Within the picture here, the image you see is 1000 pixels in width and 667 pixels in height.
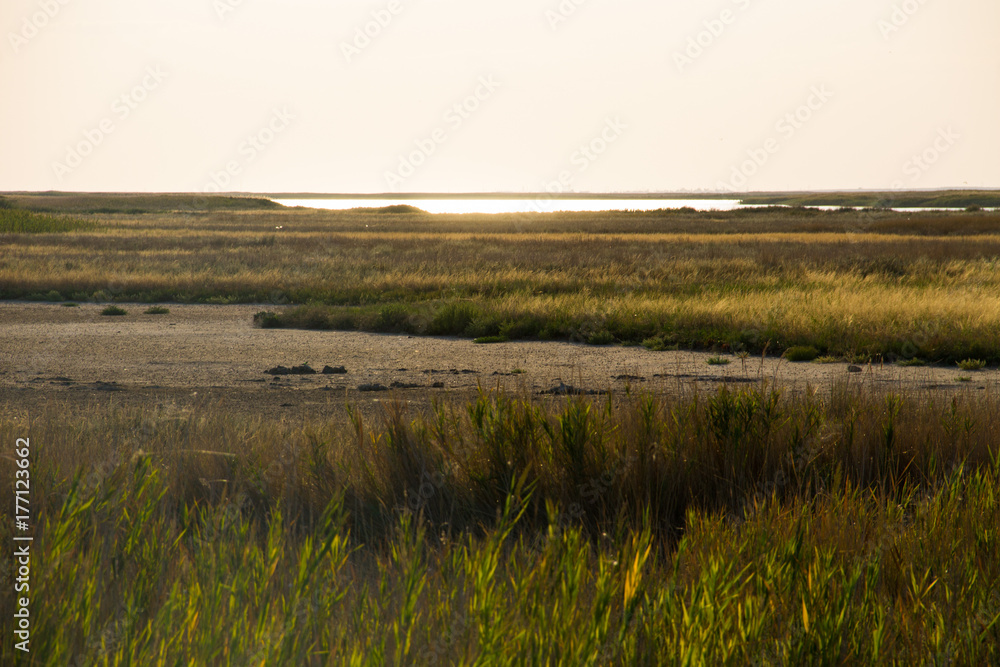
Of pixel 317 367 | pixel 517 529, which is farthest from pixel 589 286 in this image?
pixel 517 529

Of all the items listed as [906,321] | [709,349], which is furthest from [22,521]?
[906,321]

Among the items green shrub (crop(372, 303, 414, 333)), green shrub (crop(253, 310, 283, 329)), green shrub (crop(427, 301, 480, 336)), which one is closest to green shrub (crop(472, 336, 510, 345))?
green shrub (crop(427, 301, 480, 336))

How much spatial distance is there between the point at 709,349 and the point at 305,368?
7.26 m

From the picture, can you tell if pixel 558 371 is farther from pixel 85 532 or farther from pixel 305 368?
pixel 85 532

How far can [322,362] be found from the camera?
12891 mm

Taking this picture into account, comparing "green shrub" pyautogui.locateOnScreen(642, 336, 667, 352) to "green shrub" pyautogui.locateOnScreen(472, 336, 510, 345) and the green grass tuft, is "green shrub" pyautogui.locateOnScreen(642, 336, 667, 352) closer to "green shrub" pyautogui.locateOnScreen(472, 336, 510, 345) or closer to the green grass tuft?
the green grass tuft

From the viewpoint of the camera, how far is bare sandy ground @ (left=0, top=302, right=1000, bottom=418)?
32.5 ft

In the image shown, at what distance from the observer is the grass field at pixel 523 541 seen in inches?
95.0

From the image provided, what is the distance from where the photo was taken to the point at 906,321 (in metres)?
14.2

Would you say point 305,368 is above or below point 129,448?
below

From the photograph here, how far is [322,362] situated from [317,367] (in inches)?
20.2

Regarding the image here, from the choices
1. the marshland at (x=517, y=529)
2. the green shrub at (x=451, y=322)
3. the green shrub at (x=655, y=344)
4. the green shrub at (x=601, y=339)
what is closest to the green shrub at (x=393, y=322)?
the green shrub at (x=451, y=322)

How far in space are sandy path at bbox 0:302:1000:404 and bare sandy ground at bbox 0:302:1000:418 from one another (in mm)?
19

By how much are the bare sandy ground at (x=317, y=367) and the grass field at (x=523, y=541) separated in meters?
Answer: 2.58
